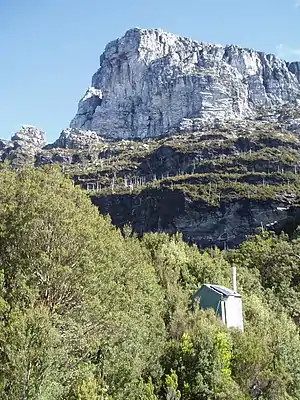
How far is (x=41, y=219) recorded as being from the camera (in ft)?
81.7

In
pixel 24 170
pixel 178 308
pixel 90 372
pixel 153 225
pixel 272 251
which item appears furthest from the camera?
pixel 153 225

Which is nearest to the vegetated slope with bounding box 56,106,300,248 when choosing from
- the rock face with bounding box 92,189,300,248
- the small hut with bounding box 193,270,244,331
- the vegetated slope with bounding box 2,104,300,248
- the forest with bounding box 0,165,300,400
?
the vegetated slope with bounding box 2,104,300,248

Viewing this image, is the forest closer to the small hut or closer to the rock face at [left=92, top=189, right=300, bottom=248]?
the small hut

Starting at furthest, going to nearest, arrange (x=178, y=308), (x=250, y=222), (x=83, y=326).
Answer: (x=250, y=222) < (x=178, y=308) < (x=83, y=326)

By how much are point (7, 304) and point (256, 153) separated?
456 ft

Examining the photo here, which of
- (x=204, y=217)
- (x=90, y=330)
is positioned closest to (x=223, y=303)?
(x=90, y=330)

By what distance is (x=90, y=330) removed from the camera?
25.1 m

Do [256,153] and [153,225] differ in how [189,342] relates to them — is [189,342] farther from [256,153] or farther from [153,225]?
[256,153]

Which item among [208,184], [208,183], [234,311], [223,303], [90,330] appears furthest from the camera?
[208,183]

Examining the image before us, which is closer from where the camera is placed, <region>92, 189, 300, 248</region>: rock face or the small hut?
the small hut

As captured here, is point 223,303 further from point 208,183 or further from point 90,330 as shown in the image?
point 208,183

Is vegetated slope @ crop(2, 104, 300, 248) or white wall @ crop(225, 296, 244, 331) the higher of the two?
vegetated slope @ crop(2, 104, 300, 248)

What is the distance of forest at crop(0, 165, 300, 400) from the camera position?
18633 mm


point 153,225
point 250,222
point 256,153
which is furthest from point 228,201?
point 256,153
